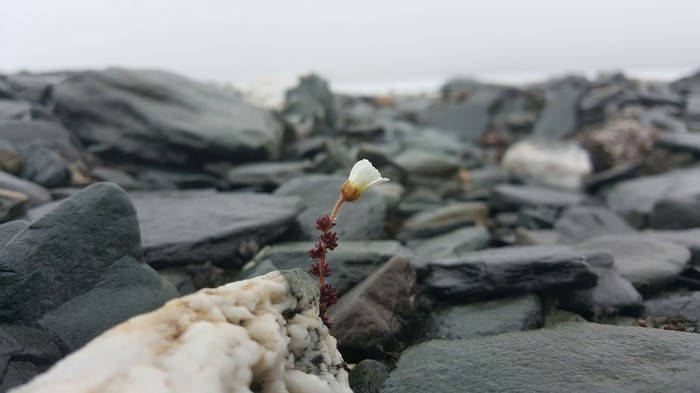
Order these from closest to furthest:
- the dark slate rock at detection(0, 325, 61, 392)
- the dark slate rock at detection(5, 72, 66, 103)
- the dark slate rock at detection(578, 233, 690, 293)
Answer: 1. the dark slate rock at detection(0, 325, 61, 392)
2. the dark slate rock at detection(578, 233, 690, 293)
3. the dark slate rock at detection(5, 72, 66, 103)

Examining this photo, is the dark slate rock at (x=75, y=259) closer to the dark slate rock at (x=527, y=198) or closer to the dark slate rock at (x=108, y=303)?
the dark slate rock at (x=108, y=303)

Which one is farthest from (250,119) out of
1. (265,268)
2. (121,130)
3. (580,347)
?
(580,347)

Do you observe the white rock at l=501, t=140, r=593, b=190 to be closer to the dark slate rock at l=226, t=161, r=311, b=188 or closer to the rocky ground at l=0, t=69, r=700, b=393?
the rocky ground at l=0, t=69, r=700, b=393

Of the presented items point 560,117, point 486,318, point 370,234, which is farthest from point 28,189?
point 560,117

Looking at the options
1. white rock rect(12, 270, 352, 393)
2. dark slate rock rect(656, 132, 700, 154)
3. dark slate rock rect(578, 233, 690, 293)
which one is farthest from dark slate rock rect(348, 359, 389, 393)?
dark slate rock rect(656, 132, 700, 154)

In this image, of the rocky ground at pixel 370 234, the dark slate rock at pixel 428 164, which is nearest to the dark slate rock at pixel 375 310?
the rocky ground at pixel 370 234
